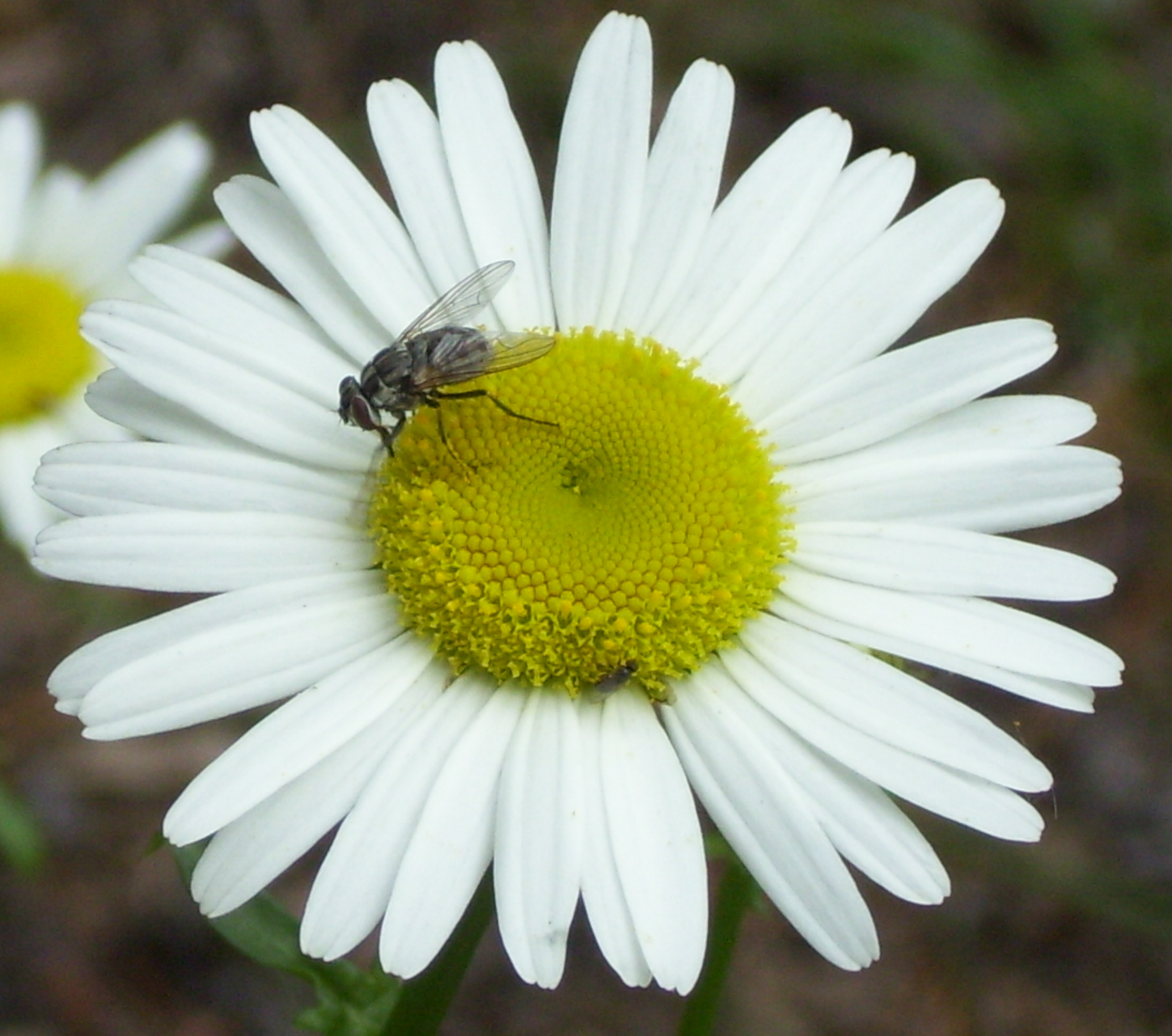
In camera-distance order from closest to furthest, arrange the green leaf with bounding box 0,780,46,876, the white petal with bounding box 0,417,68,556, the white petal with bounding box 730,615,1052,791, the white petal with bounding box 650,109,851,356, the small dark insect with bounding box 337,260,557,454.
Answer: the white petal with bounding box 730,615,1052,791 → the small dark insect with bounding box 337,260,557,454 → the white petal with bounding box 650,109,851,356 → the green leaf with bounding box 0,780,46,876 → the white petal with bounding box 0,417,68,556

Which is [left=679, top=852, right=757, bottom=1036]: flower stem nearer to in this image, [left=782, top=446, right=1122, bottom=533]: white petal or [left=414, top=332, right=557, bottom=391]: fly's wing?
[left=782, top=446, right=1122, bottom=533]: white petal

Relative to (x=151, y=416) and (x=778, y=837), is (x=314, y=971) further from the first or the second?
(x=151, y=416)

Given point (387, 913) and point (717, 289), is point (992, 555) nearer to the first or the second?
point (717, 289)

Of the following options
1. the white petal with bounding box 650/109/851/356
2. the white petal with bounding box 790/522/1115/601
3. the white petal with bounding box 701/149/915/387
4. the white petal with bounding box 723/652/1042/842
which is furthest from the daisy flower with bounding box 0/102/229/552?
the white petal with bounding box 723/652/1042/842

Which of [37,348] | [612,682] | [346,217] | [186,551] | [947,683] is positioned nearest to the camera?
[186,551]

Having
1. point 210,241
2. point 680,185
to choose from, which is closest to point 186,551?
point 680,185

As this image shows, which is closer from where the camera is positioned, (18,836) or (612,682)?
(612,682)

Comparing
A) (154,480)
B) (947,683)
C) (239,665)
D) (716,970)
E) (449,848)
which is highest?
(154,480)
